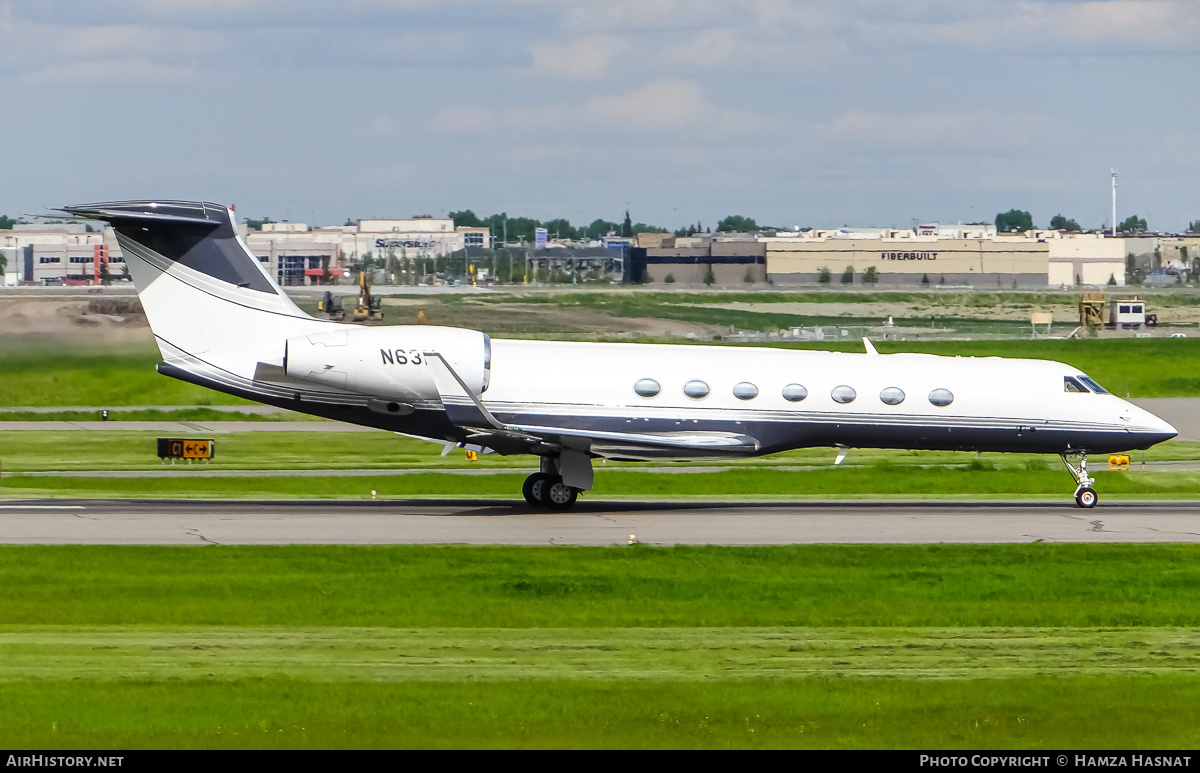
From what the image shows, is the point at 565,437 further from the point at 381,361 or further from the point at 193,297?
the point at 193,297

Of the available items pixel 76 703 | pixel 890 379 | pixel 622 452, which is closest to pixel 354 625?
pixel 76 703

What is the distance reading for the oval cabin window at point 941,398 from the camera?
3000 cm

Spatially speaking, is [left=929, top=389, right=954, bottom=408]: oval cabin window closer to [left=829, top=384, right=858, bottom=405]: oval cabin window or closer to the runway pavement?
[left=829, top=384, right=858, bottom=405]: oval cabin window

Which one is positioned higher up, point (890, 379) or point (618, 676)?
point (890, 379)

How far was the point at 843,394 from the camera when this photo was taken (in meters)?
29.6

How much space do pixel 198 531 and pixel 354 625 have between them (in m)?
8.66

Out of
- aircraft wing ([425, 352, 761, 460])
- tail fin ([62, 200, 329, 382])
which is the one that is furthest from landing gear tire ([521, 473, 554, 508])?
tail fin ([62, 200, 329, 382])

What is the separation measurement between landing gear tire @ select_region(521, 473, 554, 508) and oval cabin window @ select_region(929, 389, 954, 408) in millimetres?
7884

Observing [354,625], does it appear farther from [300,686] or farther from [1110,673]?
[1110,673]

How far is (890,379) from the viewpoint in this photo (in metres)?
30.0

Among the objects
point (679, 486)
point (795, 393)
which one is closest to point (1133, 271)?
point (679, 486)

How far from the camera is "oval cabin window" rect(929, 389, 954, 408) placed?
1181 inches

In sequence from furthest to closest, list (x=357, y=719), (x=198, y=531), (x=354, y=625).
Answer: (x=198, y=531)
(x=354, y=625)
(x=357, y=719)

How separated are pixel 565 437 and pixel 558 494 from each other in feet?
5.57
